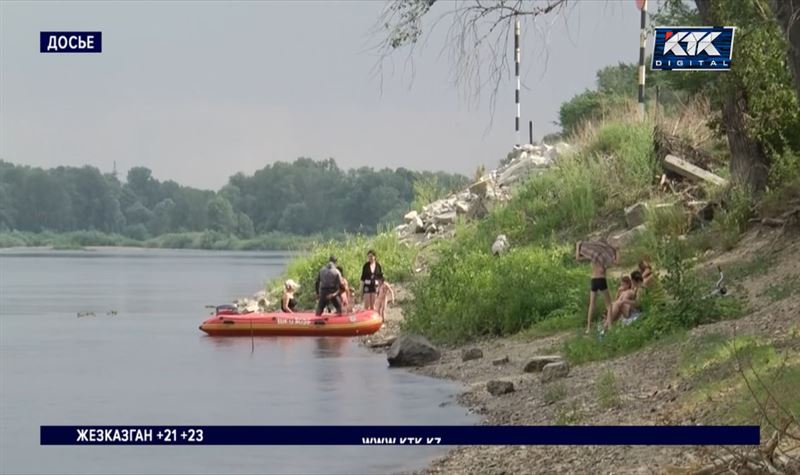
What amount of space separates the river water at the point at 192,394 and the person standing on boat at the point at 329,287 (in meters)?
0.90

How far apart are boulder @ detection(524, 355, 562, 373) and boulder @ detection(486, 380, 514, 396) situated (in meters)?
0.79

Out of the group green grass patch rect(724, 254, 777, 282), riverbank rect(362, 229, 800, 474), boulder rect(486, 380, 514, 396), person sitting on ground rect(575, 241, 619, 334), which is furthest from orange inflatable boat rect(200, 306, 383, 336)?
boulder rect(486, 380, 514, 396)

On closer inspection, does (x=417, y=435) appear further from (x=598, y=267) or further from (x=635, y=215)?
(x=635, y=215)

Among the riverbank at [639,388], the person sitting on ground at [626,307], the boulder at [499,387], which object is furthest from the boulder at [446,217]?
the boulder at [499,387]

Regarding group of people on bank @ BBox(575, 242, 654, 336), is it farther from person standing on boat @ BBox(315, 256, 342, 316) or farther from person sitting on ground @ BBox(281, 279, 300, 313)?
person sitting on ground @ BBox(281, 279, 300, 313)

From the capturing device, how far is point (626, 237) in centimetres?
2941

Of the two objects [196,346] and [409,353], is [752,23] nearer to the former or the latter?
[409,353]

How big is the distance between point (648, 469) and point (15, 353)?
26.3 m

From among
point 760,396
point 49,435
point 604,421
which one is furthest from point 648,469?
point 49,435

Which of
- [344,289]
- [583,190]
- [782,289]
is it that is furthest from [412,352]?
[583,190]

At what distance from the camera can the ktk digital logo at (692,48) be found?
1684 cm

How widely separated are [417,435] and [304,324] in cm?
2082

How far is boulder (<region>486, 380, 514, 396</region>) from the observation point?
61.1 ft

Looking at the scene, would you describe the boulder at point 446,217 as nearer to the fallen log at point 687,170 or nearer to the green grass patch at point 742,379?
the fallen log at point 687,170
